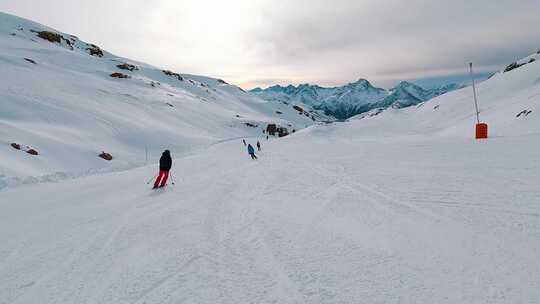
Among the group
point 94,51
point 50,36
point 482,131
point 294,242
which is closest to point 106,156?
point 294,242

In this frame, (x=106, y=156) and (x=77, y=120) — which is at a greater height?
(x=77, y=120)

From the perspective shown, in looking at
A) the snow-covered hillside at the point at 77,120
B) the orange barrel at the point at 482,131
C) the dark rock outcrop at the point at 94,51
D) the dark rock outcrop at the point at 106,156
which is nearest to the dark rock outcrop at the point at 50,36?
the snow-covered hillside at the point at 77,120

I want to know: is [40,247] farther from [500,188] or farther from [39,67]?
[39,67]

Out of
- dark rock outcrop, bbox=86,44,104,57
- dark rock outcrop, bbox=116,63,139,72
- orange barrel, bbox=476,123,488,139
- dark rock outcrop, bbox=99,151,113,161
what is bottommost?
dark rock outcrop, bbox=99,151,113,161

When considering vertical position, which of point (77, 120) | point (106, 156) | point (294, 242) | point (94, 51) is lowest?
point (106, 156)

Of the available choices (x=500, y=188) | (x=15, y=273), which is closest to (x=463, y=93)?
(x=500, y=188)

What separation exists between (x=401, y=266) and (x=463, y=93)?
7541 cm

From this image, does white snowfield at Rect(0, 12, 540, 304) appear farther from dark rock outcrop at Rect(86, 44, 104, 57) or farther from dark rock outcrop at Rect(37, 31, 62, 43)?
dark rock outcrop at Rect(86, 44, 104, 57)

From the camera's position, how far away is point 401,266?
577 cm

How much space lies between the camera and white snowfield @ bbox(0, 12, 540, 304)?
17.2 ft

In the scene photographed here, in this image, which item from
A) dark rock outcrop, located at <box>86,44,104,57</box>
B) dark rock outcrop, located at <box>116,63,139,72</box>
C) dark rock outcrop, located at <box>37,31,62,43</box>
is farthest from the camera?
dark rock outcrop, located at <box>86,44,104,57</box>

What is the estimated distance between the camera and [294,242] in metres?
7.31

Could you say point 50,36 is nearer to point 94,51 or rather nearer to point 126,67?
point 94,51

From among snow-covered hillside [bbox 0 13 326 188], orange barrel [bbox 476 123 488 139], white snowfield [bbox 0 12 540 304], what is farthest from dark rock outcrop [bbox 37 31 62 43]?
orange barrel [bbox 476 123 488 139]
